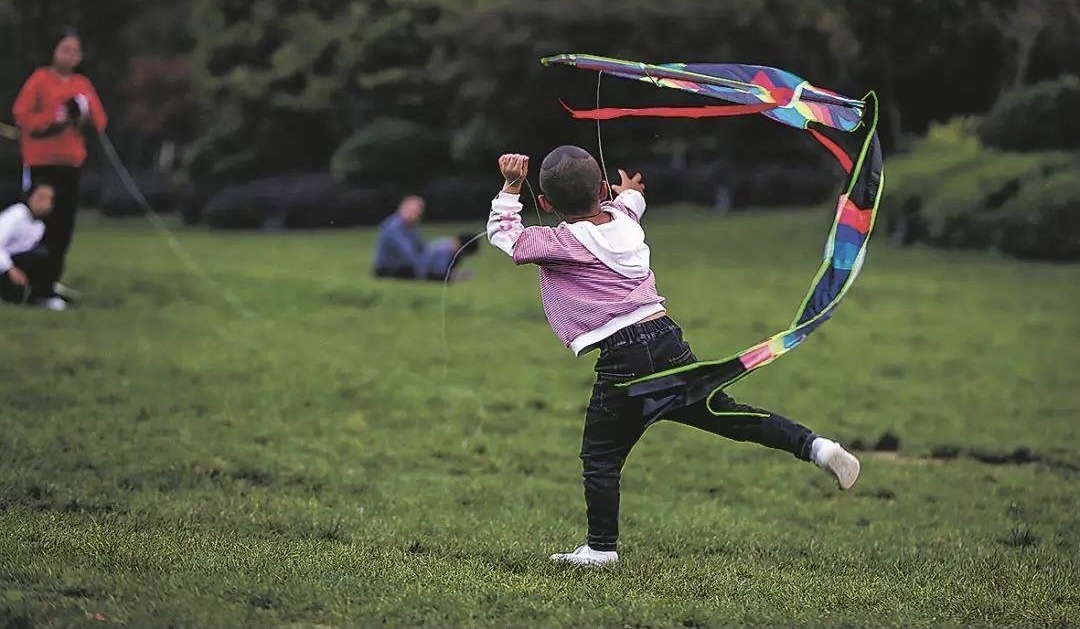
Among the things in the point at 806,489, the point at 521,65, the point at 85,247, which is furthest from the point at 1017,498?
the point at 521,65

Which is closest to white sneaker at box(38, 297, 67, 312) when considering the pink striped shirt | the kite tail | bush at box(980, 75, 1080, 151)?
the pink striped shirt

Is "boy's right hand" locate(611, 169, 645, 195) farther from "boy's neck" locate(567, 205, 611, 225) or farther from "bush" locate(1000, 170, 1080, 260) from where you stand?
"bush" locate(1000, 170, 1080, 260)

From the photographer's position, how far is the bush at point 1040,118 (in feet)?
64.4

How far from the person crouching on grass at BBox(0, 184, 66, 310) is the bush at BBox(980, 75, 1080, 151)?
1393 centimetres

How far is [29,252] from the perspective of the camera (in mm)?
11547

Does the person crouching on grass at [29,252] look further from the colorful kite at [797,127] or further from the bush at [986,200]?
the bush at [986,200]

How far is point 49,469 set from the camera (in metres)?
6.40

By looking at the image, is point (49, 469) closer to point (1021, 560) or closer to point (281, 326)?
point (1021, 560)

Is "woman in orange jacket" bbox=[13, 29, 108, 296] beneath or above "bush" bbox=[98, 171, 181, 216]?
above

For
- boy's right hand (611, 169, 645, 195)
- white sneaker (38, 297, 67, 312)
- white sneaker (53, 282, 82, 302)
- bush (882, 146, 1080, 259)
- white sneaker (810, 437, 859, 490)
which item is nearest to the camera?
white sneaker (810, 437, 859, 490)

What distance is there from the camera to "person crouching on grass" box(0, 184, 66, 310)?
11.4 meters

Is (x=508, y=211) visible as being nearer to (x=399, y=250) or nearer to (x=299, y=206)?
(x=399, y=250)

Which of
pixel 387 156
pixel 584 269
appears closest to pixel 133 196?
pixel 387 156

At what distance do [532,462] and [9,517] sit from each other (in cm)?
314
